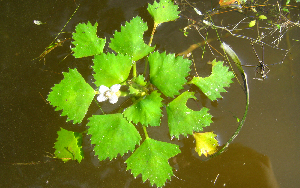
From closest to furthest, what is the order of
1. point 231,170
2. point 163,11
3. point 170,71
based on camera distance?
1. point 170,71
2. point 163,11
3. point 231,170

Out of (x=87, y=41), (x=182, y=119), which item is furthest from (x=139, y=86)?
(x=87, y=41)

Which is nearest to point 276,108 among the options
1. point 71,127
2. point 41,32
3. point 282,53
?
point 282,53

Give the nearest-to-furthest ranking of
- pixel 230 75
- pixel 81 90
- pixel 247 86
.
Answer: pixel 81 90
pixel 230 75
pixel 247 86

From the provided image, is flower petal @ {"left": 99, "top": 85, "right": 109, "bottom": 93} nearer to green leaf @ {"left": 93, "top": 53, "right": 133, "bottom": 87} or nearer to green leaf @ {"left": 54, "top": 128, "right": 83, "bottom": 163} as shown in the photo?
green leaf @ {"left": 93, "top": 53, "right": 133, "bottom": 87}

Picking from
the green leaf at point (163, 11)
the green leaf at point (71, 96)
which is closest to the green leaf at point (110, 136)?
the green leaf at point (71, 96)

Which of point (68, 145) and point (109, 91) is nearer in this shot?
point (109, 91)

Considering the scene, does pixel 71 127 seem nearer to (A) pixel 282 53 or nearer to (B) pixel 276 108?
(B) pixel 276 108

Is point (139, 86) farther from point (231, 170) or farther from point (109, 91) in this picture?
point (231, 170)

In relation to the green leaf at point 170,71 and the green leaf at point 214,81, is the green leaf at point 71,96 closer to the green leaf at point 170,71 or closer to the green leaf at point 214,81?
the green leaf at point 170,71
